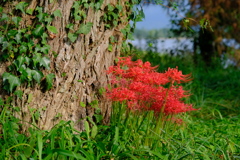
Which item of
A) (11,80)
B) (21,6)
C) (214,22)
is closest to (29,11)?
(21,6)

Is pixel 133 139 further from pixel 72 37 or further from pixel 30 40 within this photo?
pixel 30 40

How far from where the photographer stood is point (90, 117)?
113 inches

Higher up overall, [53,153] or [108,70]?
[108,70]

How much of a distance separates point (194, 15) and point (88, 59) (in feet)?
15.4

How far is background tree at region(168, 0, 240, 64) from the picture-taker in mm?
6787

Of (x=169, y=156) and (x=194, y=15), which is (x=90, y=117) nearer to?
(x=169, y=156)

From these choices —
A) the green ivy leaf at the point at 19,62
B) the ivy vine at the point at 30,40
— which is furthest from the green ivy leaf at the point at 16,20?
the green ivy leaf at the point at 19,62

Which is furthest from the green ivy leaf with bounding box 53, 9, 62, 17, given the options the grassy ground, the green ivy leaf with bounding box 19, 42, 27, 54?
the grassy ground

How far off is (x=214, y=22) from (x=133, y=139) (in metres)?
5.08

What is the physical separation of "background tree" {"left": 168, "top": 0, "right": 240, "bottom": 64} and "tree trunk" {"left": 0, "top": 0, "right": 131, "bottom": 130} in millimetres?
4107

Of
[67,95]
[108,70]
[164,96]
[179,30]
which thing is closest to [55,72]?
[67,95]

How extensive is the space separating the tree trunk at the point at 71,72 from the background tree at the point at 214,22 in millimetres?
4107

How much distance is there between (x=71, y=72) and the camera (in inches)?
106

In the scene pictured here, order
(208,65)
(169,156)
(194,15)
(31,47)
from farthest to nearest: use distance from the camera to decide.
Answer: (208,65) → (194,15) → (31,47) → (169,156)
